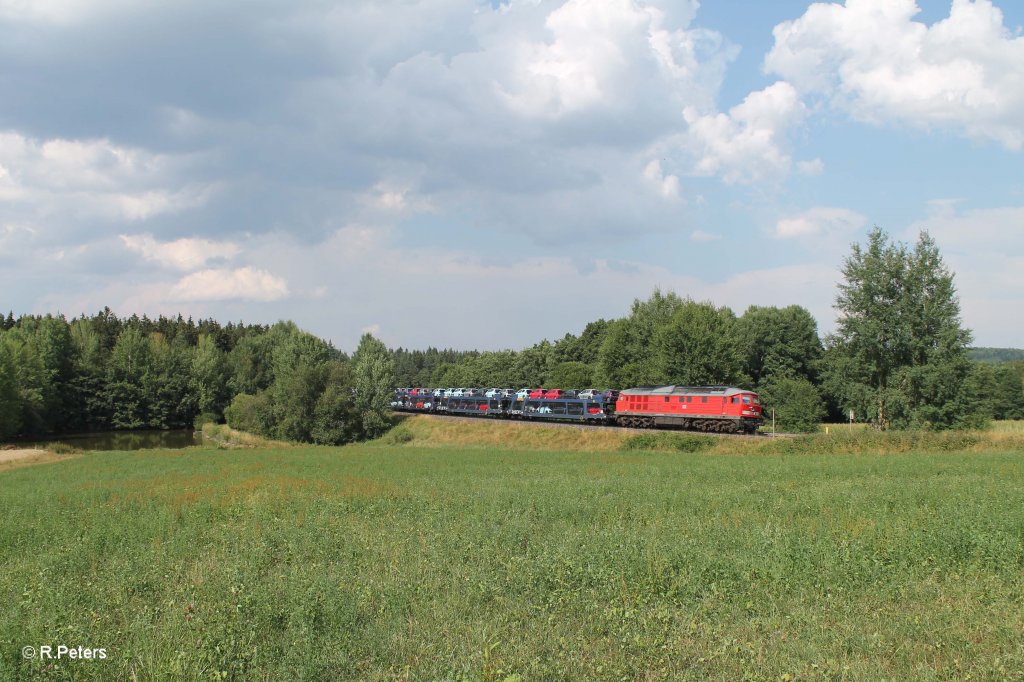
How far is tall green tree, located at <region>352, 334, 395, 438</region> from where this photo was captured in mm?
79000

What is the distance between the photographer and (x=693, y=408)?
52.5 m

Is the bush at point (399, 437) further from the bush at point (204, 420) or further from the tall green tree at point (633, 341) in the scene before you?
the bush at point (204, 420)

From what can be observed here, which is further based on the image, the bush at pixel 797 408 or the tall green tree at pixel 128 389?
the tall green tree at pixel 128 389

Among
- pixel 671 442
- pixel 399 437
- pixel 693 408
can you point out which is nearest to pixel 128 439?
pixel 399 437

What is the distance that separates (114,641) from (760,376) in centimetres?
9445

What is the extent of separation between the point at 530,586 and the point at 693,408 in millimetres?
44282

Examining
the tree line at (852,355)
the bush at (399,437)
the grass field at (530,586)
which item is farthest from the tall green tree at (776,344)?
the grass field at (530,586)

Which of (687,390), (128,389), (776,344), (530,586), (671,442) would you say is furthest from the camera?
(128,389)

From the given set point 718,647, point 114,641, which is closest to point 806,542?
point 718,647

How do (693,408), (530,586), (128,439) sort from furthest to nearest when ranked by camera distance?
1. (128,439)
2. (693,408)
3. (530,586)

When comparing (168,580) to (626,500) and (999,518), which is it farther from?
(999,518)

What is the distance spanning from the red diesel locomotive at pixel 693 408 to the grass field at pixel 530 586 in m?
30.5

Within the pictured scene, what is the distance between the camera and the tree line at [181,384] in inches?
3061

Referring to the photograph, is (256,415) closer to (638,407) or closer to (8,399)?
(8,399)
